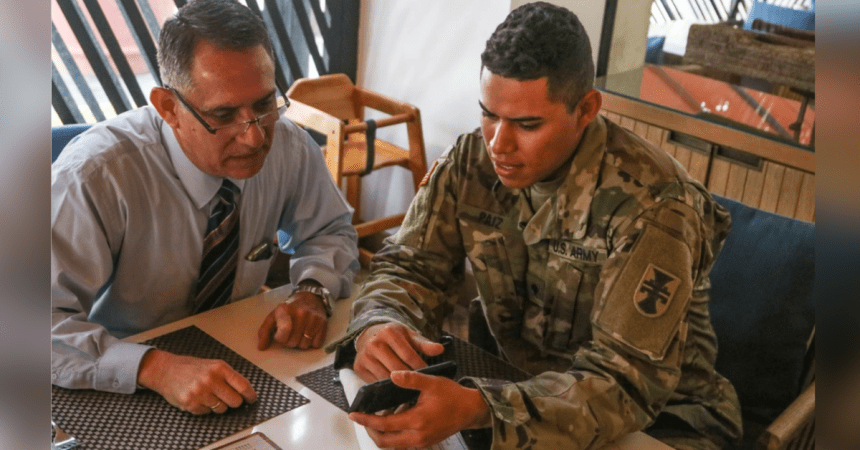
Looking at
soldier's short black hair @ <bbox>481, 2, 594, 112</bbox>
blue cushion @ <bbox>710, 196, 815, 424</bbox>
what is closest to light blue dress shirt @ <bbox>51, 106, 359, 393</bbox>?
soldier's short black hair @ <bbox>481, 2, 594, 112</bbox>

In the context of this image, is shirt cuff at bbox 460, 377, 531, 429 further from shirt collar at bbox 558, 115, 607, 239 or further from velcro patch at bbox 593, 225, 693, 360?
shirt collar at bbox 558, 115, 607, 239

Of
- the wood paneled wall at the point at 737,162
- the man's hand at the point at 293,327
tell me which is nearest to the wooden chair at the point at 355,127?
the wood paneled wall at the point at 737,162

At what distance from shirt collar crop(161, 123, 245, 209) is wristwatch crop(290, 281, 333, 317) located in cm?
27

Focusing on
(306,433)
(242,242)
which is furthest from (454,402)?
(242,242)

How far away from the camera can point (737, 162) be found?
2.75 m

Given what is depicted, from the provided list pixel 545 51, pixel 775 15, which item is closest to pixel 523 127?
pixel 545 51

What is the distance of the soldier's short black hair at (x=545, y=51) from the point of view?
145 centimetres

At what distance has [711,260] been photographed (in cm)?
149

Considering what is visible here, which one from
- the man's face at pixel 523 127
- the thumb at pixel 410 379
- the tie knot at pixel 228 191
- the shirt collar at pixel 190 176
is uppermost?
the man's face at pixel 523 127

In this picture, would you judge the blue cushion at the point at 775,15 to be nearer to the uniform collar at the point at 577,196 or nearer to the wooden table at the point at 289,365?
the uniform collar at the point at 577,196

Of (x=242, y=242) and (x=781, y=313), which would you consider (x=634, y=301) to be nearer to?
(x=781, y=313)

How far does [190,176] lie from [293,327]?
0.40m

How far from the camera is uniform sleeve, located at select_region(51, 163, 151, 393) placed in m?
1.31

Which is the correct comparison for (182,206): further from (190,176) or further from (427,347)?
(427,347)
